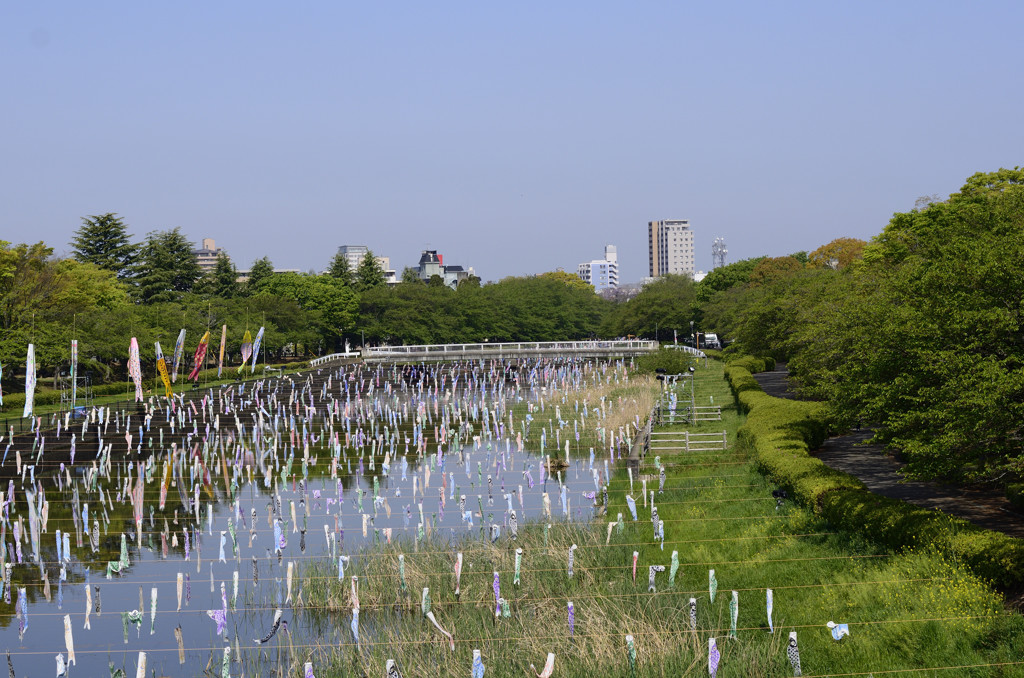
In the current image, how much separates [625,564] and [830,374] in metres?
9.65

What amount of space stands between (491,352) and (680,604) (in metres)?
86.1

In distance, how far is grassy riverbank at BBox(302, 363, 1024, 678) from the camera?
51.4 feet

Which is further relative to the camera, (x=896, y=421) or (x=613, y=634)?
(x=896, y=421)

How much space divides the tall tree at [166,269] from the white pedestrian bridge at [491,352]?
18.9 m

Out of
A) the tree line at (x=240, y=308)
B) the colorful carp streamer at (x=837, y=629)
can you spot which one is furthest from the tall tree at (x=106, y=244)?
the colorful carp streamer at (x=837, y=629)

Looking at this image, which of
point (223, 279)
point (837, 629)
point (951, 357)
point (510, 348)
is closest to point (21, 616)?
point (837, 629)

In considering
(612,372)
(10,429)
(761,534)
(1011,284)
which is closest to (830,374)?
(761,534)

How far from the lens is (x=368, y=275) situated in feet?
438

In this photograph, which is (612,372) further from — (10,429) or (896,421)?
(896,421)

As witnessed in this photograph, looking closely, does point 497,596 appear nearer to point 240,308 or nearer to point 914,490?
point 914,490

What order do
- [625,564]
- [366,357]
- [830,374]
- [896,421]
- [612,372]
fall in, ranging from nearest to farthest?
[896,421]
[625,564]
[830,374]
[612,372]
[366,357]

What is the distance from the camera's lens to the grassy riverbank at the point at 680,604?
1566cm

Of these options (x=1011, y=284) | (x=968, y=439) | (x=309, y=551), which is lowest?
(x=309, y=551)

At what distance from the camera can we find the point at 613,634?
16938mm
